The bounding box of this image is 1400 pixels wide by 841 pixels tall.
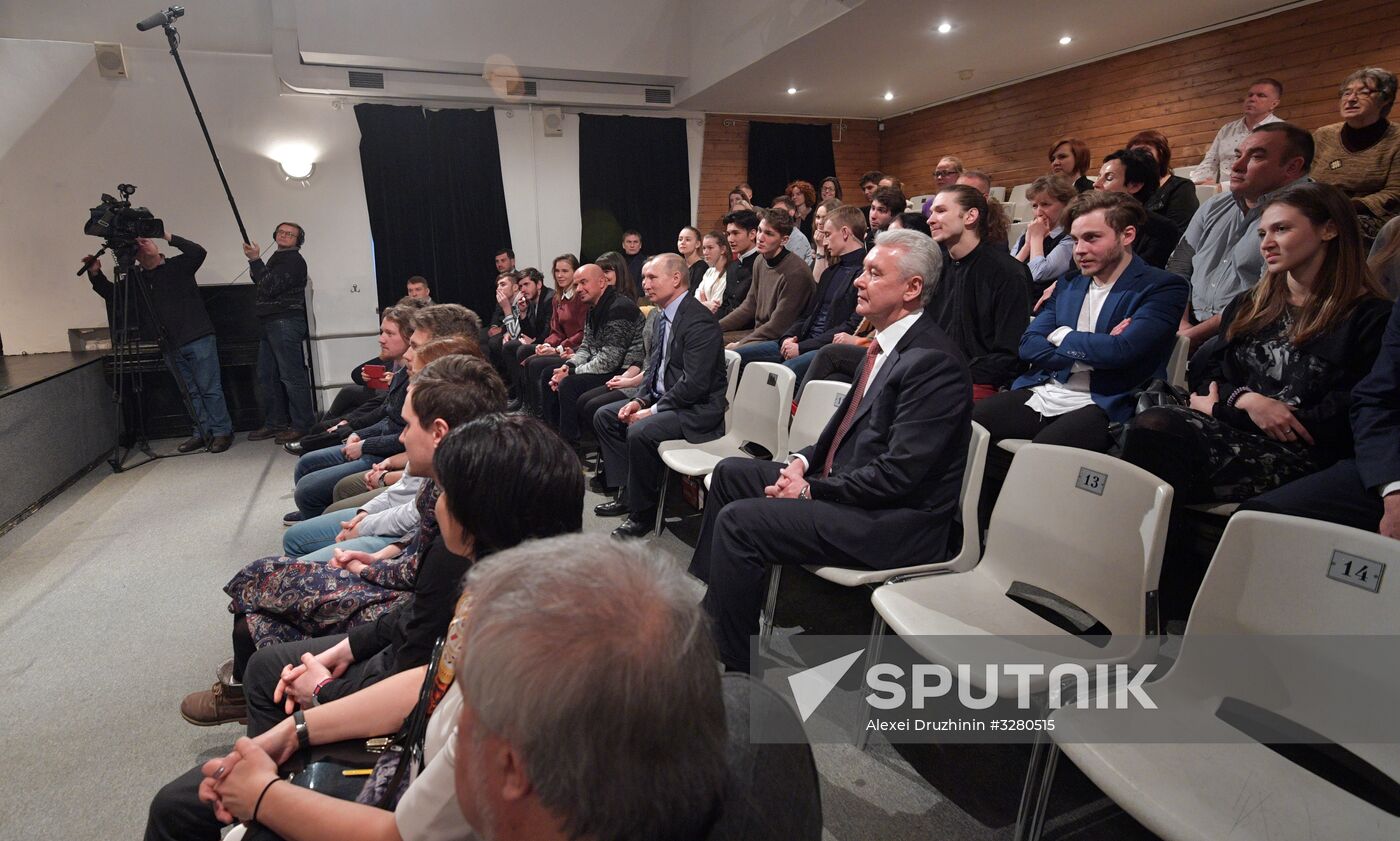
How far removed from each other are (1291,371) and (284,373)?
248 inches

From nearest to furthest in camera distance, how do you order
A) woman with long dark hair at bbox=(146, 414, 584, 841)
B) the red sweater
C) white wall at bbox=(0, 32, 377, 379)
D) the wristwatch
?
woman with long dark hair at bbox=(146, 414, 584, 841) < the wristwatch < the red sweater < white wall at bbox=(0, 32, 377, 379)

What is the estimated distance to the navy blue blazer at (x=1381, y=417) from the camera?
5.18 feet

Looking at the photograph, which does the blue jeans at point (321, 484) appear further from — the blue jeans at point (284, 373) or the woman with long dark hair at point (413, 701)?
the blue jeans at point (284, 373)

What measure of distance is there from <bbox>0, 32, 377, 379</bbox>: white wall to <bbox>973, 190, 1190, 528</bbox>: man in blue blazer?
6849 mm

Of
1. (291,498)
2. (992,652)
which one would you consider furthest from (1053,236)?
(291,498)

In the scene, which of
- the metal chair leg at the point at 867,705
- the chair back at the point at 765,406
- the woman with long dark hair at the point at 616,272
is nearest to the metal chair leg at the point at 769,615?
the metal chair leg at the point at 867,705

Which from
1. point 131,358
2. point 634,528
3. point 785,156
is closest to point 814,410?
point 634,528

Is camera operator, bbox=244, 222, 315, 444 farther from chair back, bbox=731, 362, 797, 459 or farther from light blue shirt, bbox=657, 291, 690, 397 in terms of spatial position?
chair back, bbox=731, 362, 797, 459

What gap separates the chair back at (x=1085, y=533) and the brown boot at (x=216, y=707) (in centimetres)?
191

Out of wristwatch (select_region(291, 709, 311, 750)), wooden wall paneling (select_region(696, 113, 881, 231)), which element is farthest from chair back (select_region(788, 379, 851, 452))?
wooden wall paneling (select_region(696, 113, 881, 231))

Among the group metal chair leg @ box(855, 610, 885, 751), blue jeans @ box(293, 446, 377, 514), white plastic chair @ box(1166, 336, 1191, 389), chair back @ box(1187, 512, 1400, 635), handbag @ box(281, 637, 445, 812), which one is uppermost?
white plastic chair @ box(1166, 336, 1191, 389)

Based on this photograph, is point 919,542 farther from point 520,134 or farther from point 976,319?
point 520,134

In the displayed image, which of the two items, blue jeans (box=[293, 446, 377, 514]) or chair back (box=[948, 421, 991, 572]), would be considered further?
blue jeans (box=[293, 446, 377, 514])

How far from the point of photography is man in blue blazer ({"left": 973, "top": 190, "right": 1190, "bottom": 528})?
2295 millimetres
